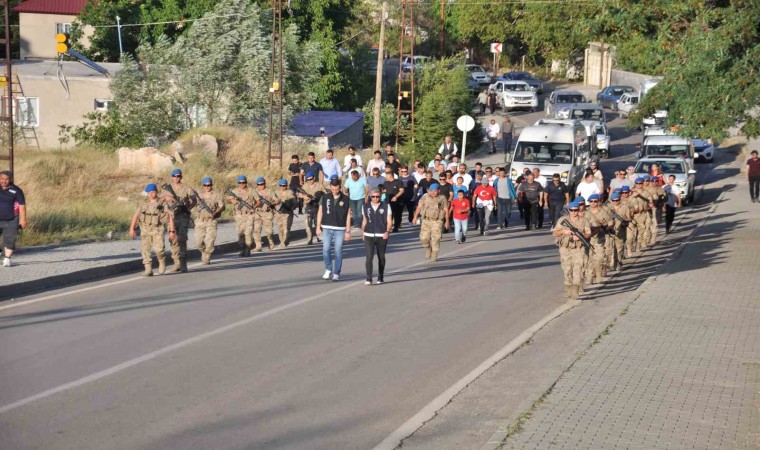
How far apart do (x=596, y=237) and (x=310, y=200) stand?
817cm

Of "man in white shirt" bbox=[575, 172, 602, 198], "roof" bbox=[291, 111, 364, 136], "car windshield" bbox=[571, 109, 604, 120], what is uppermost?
"car windshield" bbox=[571, 109, 604, 120]

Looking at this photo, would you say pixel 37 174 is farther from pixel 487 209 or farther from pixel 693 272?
pixel 693 272

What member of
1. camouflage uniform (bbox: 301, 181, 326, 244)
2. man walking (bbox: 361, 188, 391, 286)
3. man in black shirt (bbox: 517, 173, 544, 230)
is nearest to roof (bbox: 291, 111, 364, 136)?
man in black shirt (bbox: 517, 173, 544, 230)

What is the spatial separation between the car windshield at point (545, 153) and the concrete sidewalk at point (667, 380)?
1542cm

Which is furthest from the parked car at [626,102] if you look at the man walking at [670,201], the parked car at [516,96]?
the man walking at [670,201]

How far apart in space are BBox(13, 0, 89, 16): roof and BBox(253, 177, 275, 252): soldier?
166 ft

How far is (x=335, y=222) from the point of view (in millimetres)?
17812

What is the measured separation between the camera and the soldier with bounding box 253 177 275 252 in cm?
2222

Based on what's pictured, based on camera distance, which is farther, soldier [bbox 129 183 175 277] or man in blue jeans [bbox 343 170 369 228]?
man in blue jeans [bbox 343 170 369 228]

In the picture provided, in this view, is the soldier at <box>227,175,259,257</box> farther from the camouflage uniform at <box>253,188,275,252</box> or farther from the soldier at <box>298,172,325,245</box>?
the soldier at <box>298,172,325,245</box>

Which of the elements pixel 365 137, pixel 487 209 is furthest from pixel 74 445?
pixel 365 137

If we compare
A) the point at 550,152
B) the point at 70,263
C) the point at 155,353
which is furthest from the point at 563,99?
the point at 155,353

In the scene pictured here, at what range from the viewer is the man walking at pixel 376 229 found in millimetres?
17453

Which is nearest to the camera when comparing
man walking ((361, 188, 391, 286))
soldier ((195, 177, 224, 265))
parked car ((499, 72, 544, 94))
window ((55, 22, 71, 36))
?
man walking ((361, 188, 391, 286))
